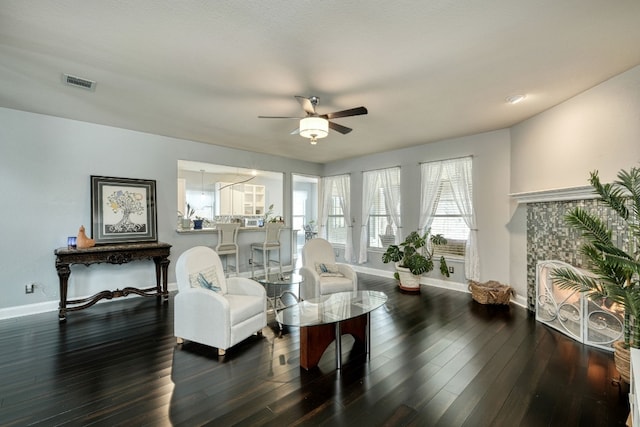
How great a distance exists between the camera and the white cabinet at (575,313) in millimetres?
2867

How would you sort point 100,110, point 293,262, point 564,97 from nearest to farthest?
point 564,97 → point 100,110 → point 293,262

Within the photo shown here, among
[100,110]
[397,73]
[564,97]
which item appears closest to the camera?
[397,73]

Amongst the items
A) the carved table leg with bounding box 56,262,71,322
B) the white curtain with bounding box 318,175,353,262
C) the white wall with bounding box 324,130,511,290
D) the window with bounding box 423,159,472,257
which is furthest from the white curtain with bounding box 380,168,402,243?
the carved table leg with bounding box 56,262,71,322

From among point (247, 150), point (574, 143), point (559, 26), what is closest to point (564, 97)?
point (574, 143)

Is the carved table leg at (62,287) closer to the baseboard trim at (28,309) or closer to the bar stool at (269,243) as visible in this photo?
the baseboard trim at (28,309)

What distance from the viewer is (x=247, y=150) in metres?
6.02

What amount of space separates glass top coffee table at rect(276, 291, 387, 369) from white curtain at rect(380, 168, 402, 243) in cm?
306

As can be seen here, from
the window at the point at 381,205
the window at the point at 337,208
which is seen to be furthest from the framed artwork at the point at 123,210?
the window at the point at 381,205

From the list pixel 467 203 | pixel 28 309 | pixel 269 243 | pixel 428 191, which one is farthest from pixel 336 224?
pixel 28 309

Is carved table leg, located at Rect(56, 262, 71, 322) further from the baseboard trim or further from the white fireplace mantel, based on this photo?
the white fireplace mantel

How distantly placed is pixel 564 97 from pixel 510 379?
3.19 meters

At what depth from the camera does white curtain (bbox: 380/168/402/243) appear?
5.98 metres

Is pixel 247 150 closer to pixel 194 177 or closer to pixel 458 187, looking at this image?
pixel 194 177

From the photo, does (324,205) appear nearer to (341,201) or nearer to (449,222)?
(341,201)
